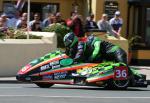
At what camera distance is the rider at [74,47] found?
17.8 metres

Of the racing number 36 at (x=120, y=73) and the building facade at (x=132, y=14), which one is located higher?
the building facade at (x=132, y=14)

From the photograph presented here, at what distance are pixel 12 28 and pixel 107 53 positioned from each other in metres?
5.97

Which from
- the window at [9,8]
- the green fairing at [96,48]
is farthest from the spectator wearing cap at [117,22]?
the green fairing at [96,48]

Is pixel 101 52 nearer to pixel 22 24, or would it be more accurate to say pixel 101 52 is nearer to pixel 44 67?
pixel 44 67

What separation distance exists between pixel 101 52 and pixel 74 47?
2.41ft

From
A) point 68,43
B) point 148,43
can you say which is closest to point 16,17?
point 148,43

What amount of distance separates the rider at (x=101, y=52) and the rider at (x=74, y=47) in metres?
0.25

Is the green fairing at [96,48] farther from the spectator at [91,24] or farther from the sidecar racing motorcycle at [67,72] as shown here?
the spectator at [91,24]

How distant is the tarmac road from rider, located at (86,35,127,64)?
84 centimetres

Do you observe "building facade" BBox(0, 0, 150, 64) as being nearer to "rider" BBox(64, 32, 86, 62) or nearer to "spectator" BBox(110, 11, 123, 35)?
"spectator" BBox(110, 11, 123, 35)

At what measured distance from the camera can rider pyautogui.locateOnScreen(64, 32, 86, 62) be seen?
17.8 m

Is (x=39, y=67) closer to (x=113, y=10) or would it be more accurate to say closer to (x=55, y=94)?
(x=55, y=94)

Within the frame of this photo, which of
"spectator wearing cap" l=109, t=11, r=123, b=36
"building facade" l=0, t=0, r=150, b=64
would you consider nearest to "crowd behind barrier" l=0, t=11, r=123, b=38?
"spectator wearing cap" l=109, t=11, r=123, b=36

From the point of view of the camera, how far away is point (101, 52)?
18.1 metres
